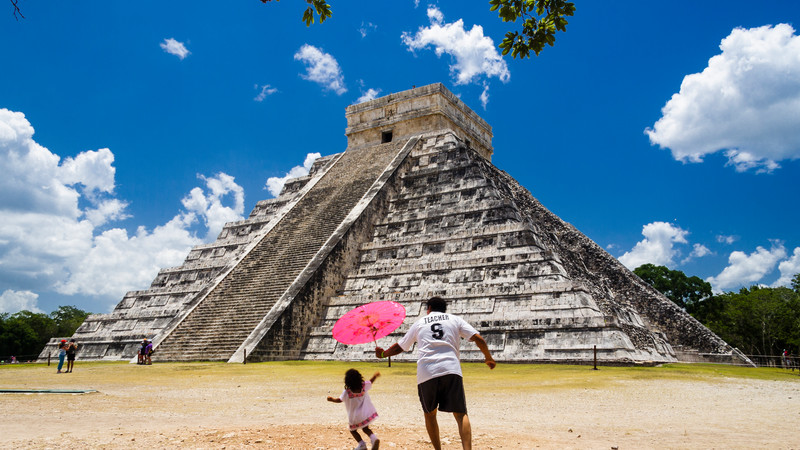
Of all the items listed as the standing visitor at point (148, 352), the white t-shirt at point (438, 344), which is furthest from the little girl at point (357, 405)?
the standing visitor at point (148, 352)

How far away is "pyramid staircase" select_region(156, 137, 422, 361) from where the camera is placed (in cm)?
1506

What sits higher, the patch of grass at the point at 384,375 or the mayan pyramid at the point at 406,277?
the mayan pyramid at the point at 406,277

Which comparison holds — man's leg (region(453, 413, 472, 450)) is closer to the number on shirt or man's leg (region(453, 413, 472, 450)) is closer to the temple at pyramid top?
the number on shirt

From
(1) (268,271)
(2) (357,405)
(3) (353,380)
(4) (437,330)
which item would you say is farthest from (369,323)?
(1) (268,271)

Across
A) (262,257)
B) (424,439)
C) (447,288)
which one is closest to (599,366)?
(447,288)

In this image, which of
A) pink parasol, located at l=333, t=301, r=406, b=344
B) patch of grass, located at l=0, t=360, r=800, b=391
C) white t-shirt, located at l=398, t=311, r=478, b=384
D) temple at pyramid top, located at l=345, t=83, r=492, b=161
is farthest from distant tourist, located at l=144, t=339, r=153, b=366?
temple at pyramid top, located at l=345, t=83, r=492, b=161

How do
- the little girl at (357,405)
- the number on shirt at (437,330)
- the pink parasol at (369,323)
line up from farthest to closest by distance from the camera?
the pink parasol at (369,323)
the little girl at (357,405)
the number on shirt at (437,330)

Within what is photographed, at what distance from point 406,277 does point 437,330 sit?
11146 millimetres

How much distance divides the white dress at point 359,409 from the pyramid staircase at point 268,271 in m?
9.36

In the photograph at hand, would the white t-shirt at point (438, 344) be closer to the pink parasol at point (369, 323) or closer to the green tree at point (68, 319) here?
the pink parasol at point (369, 323)

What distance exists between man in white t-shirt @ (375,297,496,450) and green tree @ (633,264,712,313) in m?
41.2

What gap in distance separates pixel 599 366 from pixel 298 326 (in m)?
7.58

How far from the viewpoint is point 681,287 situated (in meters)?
41.6

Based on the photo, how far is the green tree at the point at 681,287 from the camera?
135 feet
